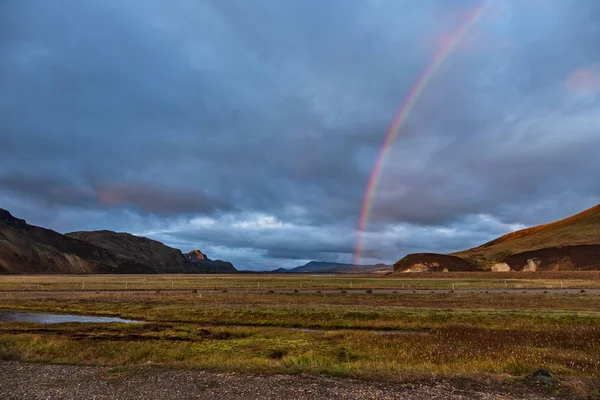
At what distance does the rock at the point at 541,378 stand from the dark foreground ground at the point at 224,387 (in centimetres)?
61

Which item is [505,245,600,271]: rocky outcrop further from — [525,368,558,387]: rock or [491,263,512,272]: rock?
[525,368,558,387]: rock

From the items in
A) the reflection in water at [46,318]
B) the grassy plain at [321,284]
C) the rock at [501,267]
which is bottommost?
the reflection in water at [46,318]

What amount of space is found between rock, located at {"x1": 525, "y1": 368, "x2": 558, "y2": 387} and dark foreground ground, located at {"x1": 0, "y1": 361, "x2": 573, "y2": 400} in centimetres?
61

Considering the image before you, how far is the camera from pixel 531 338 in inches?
912

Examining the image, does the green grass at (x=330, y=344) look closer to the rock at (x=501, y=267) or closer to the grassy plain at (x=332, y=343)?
the grassy plain at (x=332, y=343)

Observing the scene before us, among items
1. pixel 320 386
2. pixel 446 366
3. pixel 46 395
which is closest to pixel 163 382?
pixel 46 395

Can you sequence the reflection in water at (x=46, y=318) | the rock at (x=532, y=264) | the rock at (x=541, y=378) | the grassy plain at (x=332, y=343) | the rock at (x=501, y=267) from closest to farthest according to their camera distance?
the rock at (x=541, y=378)
the grassy plain at (x=332, y=343)
the reflection in water at (x=46, y=318)
the rock at (x=532, y=264)
the rock at (x=501, y=267)

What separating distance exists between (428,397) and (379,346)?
10759 millimetres

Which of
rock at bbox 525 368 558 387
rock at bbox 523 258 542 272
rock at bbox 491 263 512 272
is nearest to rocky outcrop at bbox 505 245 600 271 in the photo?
rock at bbox 523 258 542 272

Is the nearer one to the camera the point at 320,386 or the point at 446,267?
the point at 320,386

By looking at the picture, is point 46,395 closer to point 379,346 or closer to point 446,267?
point 379,346

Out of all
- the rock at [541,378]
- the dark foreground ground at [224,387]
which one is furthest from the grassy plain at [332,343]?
the dark foreground ground at [224,387]

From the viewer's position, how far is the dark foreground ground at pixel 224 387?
11.9 m

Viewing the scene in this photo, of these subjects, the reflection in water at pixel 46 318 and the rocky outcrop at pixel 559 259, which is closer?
the reflection in water at pixel 46 318
